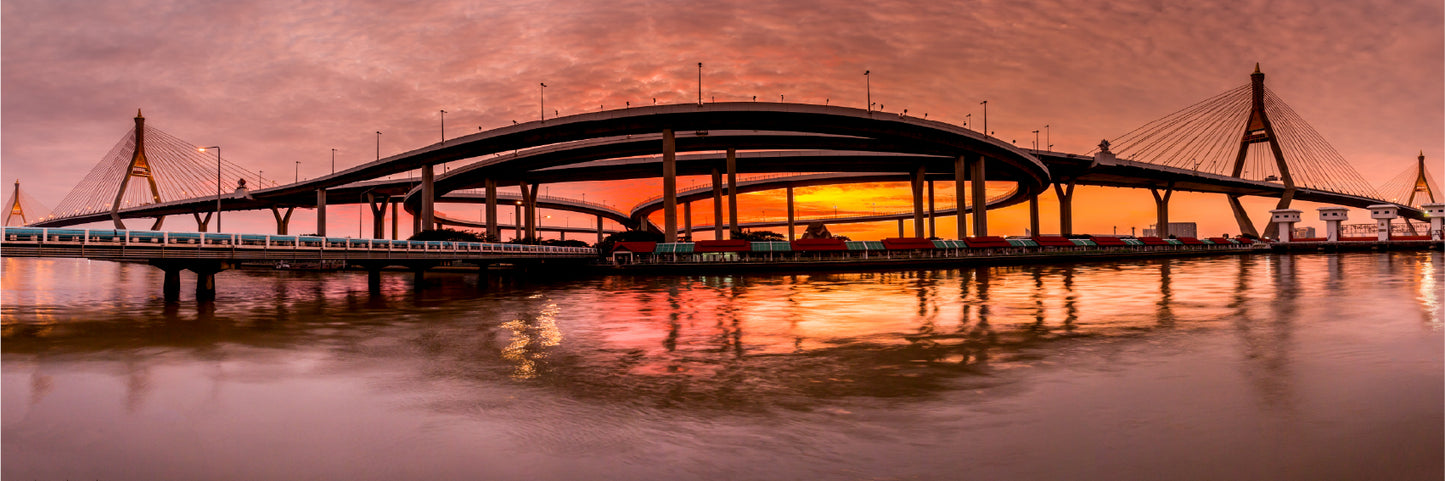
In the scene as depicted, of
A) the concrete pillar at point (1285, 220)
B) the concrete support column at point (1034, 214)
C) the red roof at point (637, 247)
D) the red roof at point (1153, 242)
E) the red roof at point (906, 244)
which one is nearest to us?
the red roof at point (637, 247)

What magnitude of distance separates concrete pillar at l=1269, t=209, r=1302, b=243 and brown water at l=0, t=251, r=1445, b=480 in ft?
398

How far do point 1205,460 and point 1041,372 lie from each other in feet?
16.7

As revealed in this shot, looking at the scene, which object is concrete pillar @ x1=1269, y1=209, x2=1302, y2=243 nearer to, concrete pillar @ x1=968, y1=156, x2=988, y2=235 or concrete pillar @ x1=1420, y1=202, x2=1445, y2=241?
concrete pillar @ x1=1420, y1=202, x2=1445, y2=241

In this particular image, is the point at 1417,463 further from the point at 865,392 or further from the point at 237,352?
the point at 237,352

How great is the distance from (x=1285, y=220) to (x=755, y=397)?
14671cm

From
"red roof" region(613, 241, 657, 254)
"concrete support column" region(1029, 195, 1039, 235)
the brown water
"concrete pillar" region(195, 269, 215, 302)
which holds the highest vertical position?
"concrete support column" region(1029, 195, 1039, 235)

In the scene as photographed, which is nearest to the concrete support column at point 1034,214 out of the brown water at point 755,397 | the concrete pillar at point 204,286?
the brown water at point 755,397

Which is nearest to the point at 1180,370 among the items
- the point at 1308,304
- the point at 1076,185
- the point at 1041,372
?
the point at 1041,372

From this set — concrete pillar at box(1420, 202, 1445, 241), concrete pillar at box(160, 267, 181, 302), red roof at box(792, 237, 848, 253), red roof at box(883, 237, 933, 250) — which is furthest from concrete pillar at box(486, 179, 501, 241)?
concrete pillar at box(1420, 202, 1445, 241)

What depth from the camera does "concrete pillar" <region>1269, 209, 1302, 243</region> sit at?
118562 millimetres

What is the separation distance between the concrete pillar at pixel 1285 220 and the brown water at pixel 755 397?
121338 mm

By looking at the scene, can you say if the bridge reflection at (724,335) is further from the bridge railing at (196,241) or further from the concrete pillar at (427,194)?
the concrete pillar at (427,194)

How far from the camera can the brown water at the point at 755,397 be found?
7.68 meters

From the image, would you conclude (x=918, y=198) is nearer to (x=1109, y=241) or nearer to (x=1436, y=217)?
(x=1109, y=241)
